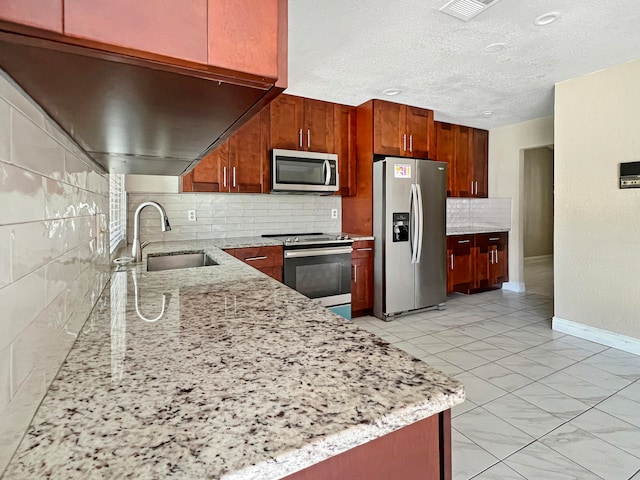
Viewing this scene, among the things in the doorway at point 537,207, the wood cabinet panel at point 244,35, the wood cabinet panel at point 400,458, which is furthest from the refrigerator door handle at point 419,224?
the doorway at point 537,207

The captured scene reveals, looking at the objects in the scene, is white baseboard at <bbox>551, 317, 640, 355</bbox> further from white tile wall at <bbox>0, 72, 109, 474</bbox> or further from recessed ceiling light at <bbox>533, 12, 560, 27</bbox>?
white tile wall at <bbox>0, 72, 109, 474</bbox>

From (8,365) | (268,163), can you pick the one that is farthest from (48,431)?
(268,163)

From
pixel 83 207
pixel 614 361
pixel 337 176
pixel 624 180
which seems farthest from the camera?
pixel 337 176

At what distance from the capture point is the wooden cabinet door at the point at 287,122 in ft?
11.7

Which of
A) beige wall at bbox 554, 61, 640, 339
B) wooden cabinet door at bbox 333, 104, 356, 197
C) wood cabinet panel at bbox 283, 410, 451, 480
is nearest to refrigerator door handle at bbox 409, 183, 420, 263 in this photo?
wooden cabinet door at bbox 333, 104, 356, 197

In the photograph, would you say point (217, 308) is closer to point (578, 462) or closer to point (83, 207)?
point (83, 207)

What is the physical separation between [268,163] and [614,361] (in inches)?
136

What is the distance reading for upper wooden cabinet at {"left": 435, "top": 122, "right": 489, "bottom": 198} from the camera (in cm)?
480

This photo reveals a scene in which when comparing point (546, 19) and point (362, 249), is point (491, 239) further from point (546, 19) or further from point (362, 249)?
point (546, 19)

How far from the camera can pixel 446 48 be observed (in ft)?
8.38

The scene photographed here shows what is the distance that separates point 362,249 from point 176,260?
2.01m

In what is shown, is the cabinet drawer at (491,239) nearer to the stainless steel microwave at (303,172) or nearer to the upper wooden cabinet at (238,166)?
the stainless steel microwave at (303,172)

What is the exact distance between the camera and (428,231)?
3975 millimetres

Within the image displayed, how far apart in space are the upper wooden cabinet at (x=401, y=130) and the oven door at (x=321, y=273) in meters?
1.30
